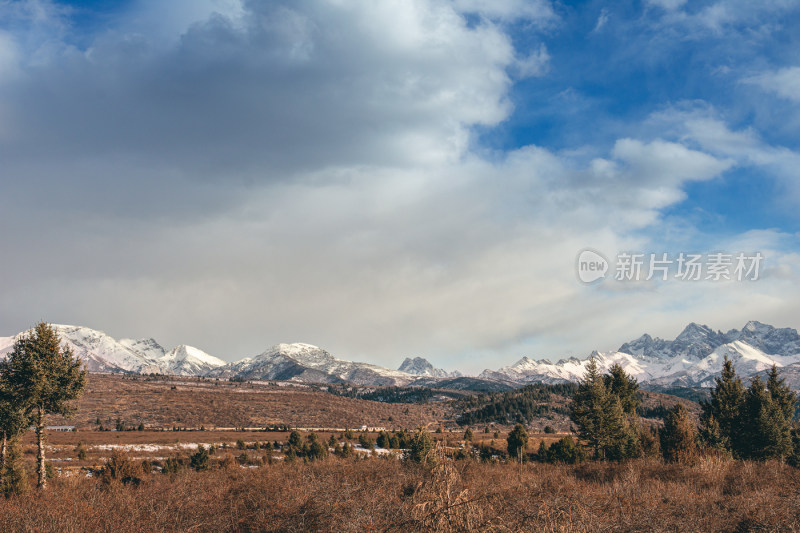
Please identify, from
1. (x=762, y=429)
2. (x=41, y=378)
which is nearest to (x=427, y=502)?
(x=41, y=378)

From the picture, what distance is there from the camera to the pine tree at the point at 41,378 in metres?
27.6

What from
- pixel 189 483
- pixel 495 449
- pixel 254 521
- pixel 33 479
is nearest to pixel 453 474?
pixel 254 521

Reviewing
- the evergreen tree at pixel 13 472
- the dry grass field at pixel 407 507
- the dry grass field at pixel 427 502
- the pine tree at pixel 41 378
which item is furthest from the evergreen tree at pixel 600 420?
the evergreen tree at pixel 13 472

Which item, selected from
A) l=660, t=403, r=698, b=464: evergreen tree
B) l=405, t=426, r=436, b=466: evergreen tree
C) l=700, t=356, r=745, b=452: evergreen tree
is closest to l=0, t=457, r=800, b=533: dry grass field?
l=405, t=426, r=436, b=466: evergreen tree

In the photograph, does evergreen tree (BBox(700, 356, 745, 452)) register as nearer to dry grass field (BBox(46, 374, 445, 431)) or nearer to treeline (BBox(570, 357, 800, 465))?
treeline (BBox(570, 357, 800, 465))

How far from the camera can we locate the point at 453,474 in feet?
26.5

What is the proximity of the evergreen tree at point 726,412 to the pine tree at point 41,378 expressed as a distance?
55092 mm

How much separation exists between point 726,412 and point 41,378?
60.1m

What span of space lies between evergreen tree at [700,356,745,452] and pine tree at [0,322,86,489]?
55092 mm

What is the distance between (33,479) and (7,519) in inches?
997

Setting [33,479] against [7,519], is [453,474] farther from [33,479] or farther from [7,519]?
[33,479]

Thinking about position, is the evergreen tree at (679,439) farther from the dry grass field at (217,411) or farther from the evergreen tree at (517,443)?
the dry grass field at (217,411)

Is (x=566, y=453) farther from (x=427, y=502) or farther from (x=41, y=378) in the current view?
(x=427, y=502)

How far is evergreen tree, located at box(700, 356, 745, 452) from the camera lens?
4403 cm
